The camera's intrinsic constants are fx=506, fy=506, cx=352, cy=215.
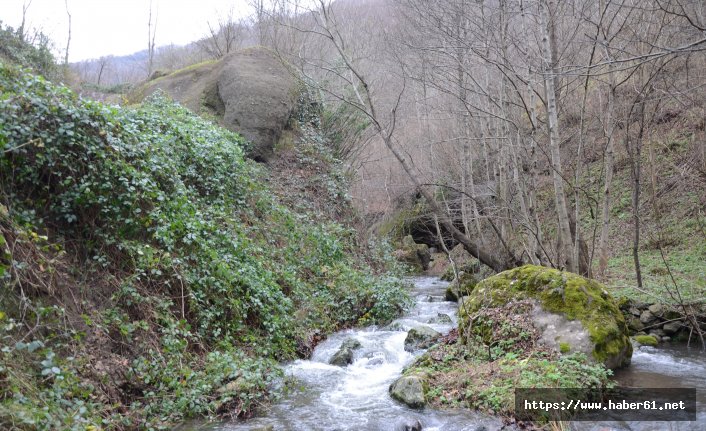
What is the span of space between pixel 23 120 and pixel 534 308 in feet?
23.7

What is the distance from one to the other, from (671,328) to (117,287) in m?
8.54

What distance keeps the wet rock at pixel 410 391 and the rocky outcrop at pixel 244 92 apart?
32.6ft

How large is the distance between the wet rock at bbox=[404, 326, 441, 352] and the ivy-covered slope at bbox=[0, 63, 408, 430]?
66.3 inches

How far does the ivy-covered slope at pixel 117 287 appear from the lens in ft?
16.1

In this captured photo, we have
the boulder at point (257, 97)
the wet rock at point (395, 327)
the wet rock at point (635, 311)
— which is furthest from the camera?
the boulder at point (257, 97)

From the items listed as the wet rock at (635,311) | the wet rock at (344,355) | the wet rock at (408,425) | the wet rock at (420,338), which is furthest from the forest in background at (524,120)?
the wet rock at (408,425)

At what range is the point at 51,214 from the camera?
6480 mm

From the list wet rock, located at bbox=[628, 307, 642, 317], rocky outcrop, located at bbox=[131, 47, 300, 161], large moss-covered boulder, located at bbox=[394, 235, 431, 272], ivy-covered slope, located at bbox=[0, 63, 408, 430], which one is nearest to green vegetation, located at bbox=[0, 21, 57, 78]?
rocky outcrop, located at bbox=[131, 47, 300, 161]

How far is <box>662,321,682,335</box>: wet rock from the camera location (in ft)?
27.2

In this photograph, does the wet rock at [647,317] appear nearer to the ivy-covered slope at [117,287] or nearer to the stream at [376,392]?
the stream at [376,392]

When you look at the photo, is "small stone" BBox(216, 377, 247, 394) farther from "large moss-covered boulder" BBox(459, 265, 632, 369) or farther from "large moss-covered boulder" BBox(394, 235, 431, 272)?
"large moss-covered boulder" BBox(394, 235, 431, 272)

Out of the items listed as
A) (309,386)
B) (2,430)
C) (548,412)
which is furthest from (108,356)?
(548,412)

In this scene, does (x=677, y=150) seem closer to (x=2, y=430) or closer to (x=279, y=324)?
(x=279, y=324)

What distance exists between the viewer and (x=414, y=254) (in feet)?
68.6
